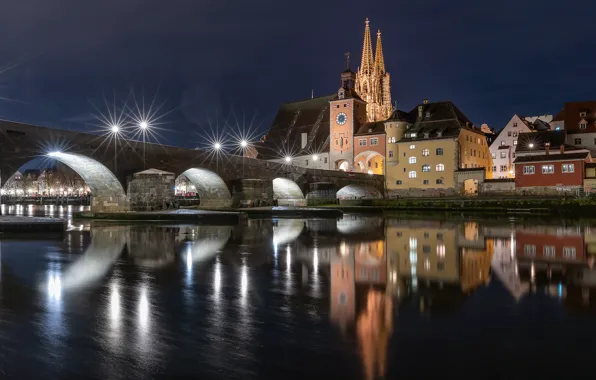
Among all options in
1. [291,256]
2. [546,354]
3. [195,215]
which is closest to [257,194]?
[195,215]

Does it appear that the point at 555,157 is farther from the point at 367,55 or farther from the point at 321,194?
the point at 367,55

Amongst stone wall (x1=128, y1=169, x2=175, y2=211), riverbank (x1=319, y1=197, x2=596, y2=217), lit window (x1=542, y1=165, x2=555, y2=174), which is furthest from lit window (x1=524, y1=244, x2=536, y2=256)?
lit window (x1=542, y1=165, x2=555, y2=174)

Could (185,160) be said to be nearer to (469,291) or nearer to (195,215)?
(195,215)

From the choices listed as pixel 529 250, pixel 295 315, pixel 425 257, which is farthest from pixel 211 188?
pixel 295 315

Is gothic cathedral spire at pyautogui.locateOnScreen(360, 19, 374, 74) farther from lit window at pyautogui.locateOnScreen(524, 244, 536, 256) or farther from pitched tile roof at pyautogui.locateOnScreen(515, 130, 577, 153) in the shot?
lit window at pyautogui.locateOnScreen(524, 244, 536, 256)

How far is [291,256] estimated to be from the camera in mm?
15227

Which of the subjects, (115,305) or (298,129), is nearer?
(115,305)

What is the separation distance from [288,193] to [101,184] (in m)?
27.2

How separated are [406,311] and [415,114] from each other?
7203 cm

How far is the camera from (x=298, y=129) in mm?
91500

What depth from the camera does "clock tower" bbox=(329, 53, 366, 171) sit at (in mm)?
79125

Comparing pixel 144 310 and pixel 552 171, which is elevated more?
pixel 552 171

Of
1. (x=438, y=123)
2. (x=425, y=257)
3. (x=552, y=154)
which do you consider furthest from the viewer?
(x=438, y=123)

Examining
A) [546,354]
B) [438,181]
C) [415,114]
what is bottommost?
[546,354]
